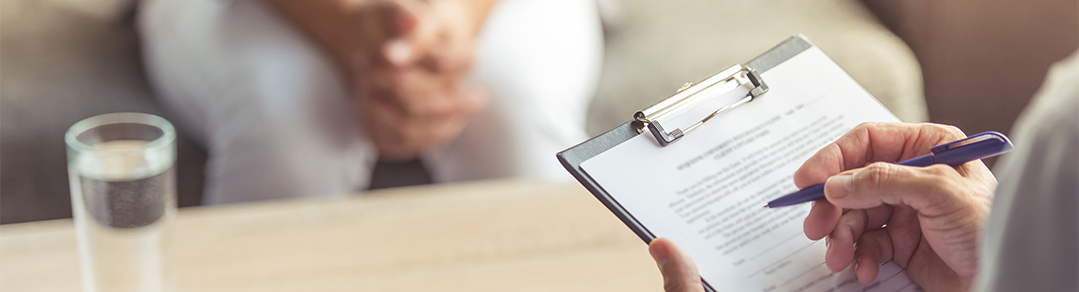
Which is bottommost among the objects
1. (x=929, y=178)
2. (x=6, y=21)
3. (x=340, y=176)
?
(x=340, y=176)

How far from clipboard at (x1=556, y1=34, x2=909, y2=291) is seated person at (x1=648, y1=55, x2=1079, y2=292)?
0.03m

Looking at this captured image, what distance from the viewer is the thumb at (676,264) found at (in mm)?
421

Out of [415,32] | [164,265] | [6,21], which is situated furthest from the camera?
[6,21]

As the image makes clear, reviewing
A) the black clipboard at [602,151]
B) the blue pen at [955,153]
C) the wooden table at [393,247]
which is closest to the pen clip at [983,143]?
the blue pen at [955,153]

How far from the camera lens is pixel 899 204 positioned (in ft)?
1.56

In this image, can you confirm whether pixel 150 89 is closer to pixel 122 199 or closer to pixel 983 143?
pixel 122 199

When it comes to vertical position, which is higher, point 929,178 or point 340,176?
point 929,178

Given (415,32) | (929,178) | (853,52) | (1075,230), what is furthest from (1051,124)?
(853,52)

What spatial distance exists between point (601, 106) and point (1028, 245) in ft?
3.57

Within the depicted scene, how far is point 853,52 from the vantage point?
51.8 inches

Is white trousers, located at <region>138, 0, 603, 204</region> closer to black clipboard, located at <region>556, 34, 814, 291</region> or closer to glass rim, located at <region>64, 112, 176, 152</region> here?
glass rim, located at <region>64, 112, 176, 152</region>

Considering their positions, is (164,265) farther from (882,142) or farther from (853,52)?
(853,52)

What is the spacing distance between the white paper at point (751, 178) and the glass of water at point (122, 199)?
1.23ft

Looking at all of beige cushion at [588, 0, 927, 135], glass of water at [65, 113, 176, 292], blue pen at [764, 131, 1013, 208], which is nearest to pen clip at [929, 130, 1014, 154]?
blue pen at [764, 131, 1013, 208]
